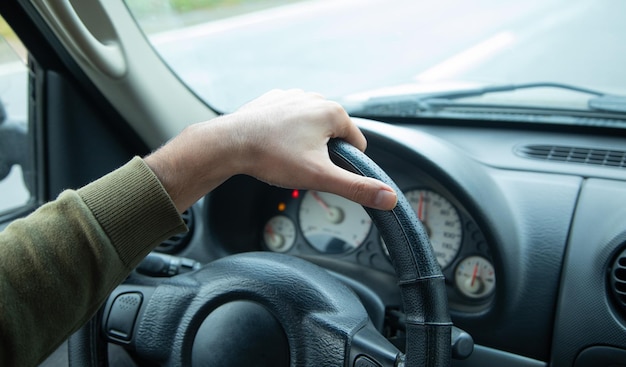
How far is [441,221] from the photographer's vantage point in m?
1.72

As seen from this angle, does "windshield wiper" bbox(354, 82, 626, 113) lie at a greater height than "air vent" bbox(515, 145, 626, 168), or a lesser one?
greater

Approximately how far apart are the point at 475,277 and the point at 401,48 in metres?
2.12

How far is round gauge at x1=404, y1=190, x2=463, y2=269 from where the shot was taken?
1694 millimetres

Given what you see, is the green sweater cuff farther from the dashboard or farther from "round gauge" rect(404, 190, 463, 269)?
"round gauge" rect(404, 190, 463, 269)

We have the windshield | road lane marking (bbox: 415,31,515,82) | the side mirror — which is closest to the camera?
the side mirror

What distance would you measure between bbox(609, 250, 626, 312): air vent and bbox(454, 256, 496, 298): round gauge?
0.95 ft

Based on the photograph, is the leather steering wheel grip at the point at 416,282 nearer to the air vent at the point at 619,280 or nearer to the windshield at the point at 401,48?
the air vent at the point at 619,280

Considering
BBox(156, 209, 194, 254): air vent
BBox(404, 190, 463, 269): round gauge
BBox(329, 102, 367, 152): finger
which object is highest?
BBox(329, 102, 367, 152): finger

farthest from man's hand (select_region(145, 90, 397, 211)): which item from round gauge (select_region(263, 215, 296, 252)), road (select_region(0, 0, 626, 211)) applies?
road (select_region(0, 0, 626, 211))

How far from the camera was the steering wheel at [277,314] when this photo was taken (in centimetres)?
99

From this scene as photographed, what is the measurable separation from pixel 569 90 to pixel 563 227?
550 mm

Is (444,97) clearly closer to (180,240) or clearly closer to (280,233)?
(280,233)

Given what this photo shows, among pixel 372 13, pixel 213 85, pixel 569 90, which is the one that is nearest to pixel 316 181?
pixel 569 90

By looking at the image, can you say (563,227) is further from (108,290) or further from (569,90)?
(108,290)
